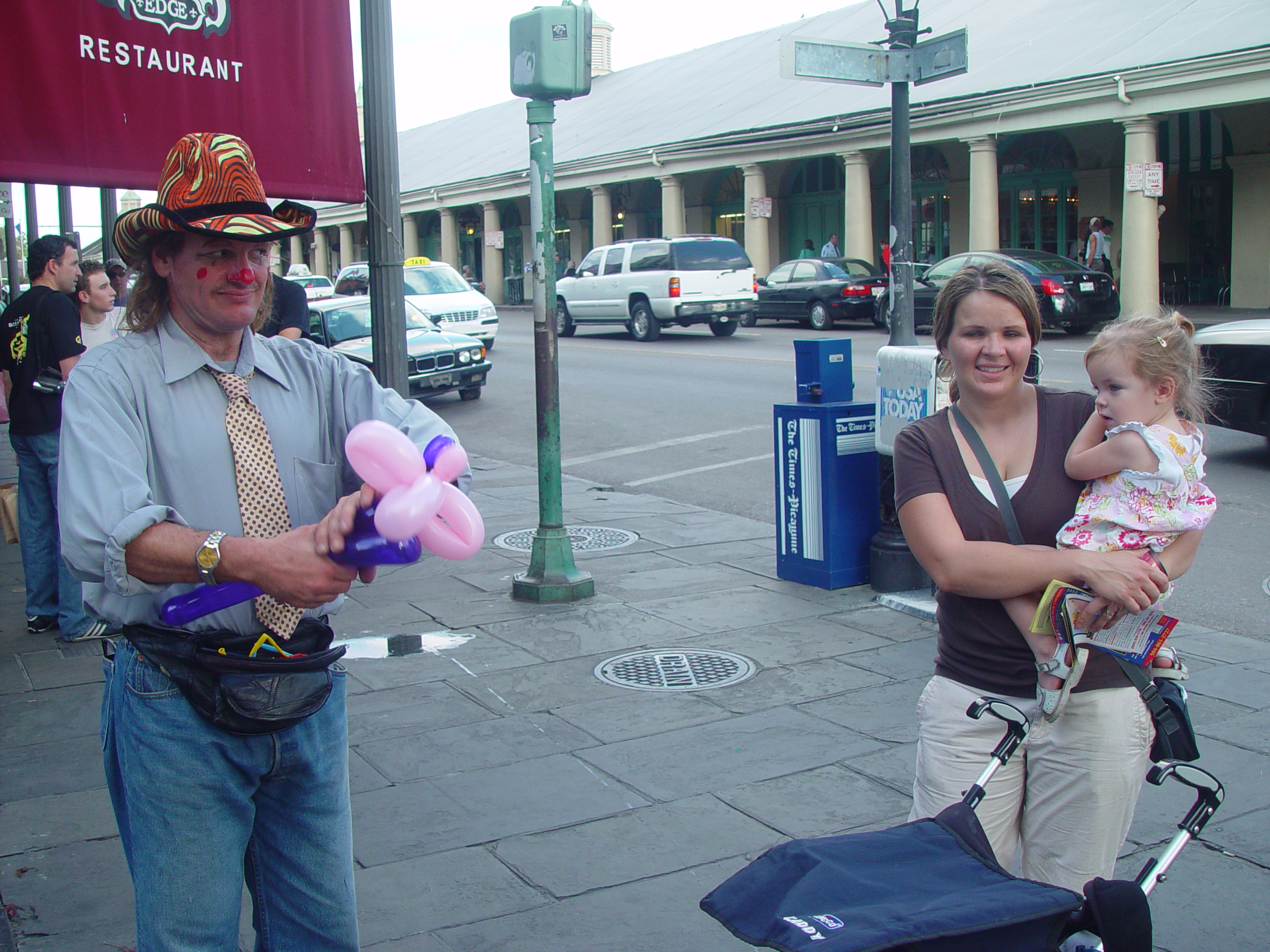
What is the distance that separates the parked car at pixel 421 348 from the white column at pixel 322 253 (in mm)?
39843

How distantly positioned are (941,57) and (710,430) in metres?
5.30

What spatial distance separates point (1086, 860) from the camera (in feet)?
8.55

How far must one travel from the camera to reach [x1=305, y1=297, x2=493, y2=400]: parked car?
50.9ft

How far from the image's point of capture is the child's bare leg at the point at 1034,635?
8.44 ft

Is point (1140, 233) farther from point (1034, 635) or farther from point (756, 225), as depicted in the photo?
point (1034, 635)

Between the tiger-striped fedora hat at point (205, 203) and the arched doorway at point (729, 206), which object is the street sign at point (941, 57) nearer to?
the tiger-striped fedora hat at point (205, 203)

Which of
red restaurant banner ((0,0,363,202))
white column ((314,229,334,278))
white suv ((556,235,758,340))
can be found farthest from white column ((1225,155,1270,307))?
white column ((314,229,334,278))

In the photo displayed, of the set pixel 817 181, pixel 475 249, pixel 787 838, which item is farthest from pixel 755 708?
pixel 475 249

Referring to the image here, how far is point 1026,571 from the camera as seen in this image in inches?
101

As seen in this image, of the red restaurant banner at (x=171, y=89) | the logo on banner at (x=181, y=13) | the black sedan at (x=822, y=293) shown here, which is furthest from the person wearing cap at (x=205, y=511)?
the black sedan at (x=822, y=293)

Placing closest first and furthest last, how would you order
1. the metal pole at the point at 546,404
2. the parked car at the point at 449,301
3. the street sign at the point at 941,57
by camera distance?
the metal pole at the point at 546,404, the street sign at the point at 941,57, the parked car at the point at 449,301

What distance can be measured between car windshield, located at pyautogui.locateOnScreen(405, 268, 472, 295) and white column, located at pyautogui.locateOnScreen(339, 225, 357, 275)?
29153mm

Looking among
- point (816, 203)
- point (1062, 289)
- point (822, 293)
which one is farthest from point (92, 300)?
→ point (816, 203)

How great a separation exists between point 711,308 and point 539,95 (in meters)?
16.8
